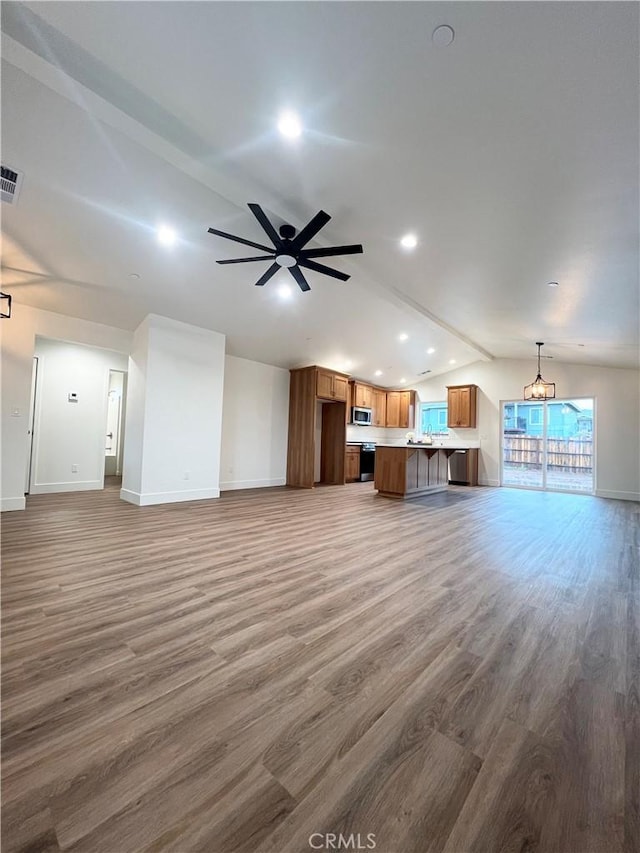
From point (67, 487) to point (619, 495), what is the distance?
1096 centimetres

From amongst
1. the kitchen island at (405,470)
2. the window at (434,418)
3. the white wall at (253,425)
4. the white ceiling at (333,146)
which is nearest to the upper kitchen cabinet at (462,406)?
the window at (434,418)

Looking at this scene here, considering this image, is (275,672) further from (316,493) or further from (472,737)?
(316,493)

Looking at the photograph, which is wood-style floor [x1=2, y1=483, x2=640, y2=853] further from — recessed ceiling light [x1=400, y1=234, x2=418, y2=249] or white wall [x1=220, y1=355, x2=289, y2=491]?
white wall [x1=220, y1=355, x2=289, y2=491]

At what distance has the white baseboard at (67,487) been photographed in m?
6.04

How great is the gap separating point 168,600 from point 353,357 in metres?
6.41

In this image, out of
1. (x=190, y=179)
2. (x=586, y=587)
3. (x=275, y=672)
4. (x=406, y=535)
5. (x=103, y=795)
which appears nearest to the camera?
(x=103, y=795)

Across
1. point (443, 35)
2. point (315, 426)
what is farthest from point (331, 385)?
point (443, 35)

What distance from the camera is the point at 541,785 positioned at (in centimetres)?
112

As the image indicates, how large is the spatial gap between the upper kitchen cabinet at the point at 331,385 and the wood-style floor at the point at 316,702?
4.96 meters

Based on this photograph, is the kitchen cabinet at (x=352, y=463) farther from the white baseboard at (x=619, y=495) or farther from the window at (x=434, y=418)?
the white baseboard at (x=619, y=495)

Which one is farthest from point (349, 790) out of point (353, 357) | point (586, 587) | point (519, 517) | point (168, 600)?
point (353, 357)

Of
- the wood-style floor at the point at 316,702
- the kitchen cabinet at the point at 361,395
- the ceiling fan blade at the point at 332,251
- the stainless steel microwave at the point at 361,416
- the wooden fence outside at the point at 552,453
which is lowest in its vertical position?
the wood-style floor at the point at 316,702

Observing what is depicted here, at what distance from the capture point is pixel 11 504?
4.67 m

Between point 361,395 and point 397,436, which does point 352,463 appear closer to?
point 361,395
